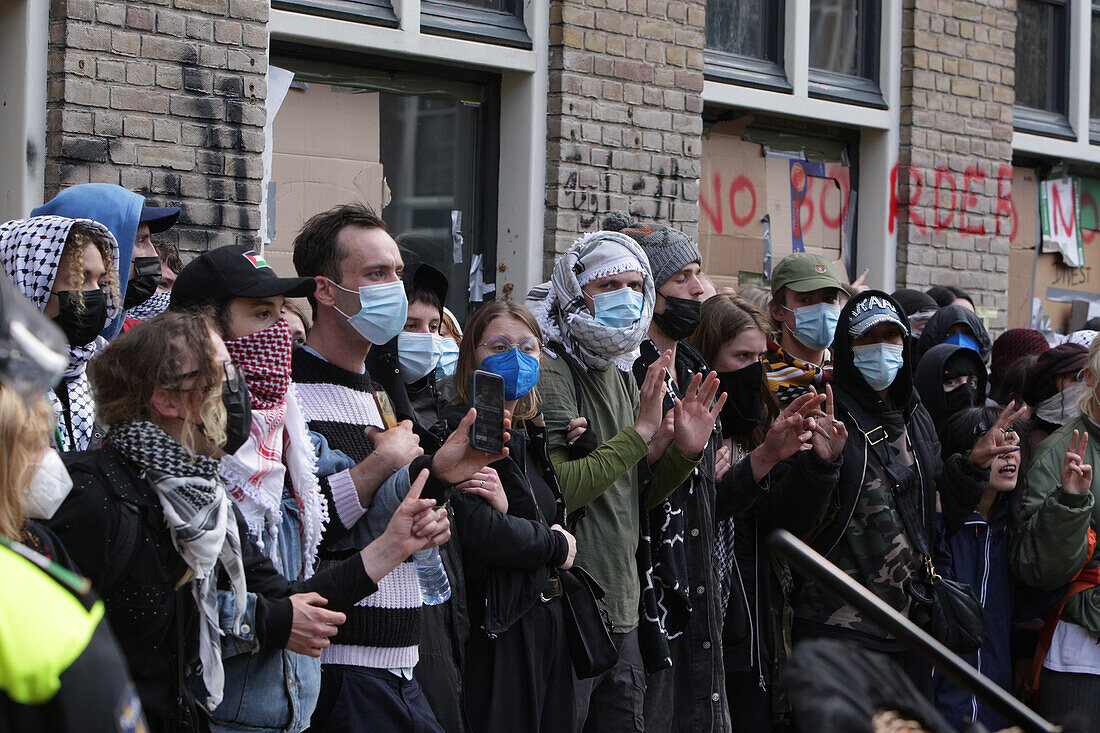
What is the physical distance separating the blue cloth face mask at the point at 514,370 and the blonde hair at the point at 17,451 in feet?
6.05

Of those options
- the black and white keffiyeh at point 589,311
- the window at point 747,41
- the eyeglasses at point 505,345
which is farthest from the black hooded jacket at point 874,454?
the window at point 747,41

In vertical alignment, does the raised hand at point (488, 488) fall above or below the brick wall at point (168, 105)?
below

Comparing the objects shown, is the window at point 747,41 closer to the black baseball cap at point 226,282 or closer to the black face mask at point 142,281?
the black face mask at point 142,281

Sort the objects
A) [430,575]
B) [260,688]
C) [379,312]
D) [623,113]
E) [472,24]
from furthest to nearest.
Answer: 1. [623,113]
2. [472,24]
3. [379,312]
4. [430,575]
5. [260,688]

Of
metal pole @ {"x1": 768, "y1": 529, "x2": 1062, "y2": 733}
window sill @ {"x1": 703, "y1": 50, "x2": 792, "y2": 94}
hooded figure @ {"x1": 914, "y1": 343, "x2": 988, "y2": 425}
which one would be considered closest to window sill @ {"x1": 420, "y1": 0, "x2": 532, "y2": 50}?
window sill @ {"x1": 703, "y1": 50, "x2": 792, "y2": 94}

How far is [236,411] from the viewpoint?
2.87m

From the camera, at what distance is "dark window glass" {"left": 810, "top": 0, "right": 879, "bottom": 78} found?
845 cm

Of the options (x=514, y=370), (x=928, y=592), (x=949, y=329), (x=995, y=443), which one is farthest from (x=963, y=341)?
(x=514, y=370)

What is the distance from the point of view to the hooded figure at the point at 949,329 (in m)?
6.07

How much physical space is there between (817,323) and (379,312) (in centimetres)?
220

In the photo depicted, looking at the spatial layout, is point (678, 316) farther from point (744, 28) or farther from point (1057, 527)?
point (744, 28)

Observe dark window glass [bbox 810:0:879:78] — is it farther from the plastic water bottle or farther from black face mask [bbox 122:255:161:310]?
the plastic water bottle

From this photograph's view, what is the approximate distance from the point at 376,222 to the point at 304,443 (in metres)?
0.85

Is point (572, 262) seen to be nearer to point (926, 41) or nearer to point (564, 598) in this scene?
point (564, 598)
